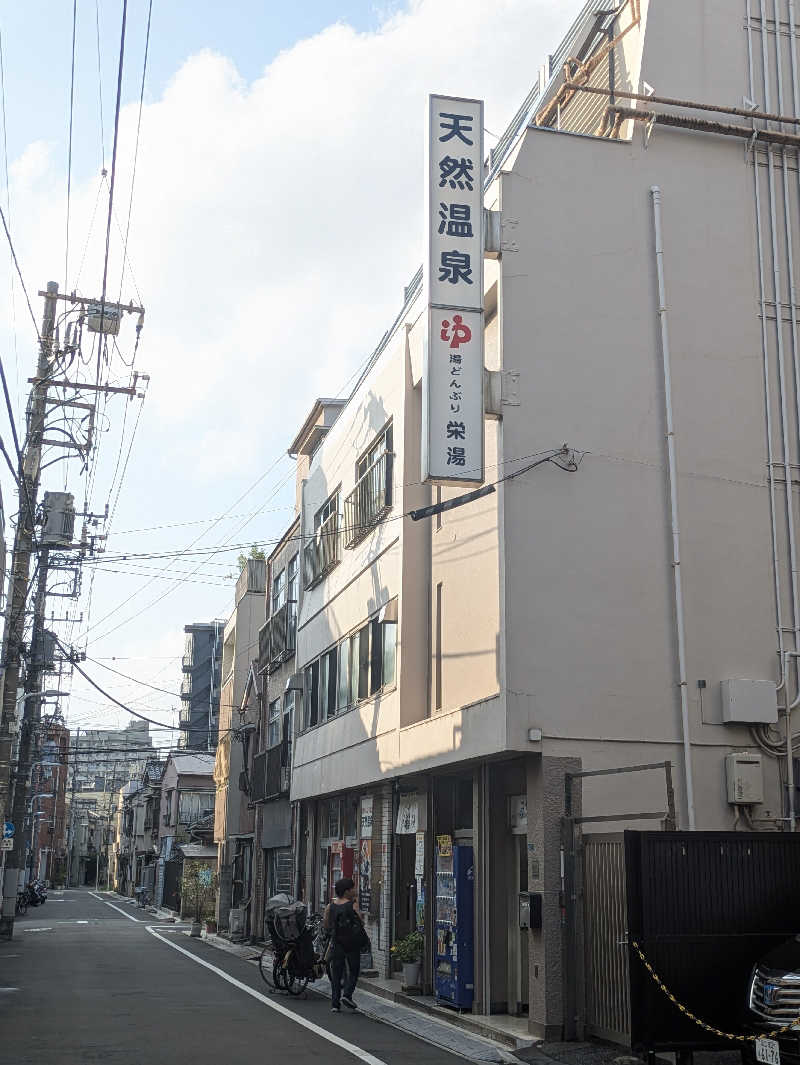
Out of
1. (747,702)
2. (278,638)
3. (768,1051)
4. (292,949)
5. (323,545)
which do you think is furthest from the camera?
(278,638)

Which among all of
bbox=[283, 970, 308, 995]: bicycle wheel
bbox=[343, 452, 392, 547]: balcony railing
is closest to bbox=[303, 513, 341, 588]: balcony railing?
bbox=[343, 452, 392, 547]: balcony railing

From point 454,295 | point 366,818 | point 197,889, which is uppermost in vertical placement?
point 454,295

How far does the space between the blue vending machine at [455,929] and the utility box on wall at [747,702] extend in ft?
13.7

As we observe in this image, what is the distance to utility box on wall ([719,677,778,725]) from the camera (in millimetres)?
14367

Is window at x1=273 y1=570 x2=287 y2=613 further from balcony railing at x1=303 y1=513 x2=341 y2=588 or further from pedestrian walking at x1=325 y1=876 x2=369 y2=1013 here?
pedestrian walking at x1=325 y1=876 x2=369 y2=1013

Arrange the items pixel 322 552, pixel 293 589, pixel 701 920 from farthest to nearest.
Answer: pixel 293 589 < pixel 322 552 < pixel 701 920

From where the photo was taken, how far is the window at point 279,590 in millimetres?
33281

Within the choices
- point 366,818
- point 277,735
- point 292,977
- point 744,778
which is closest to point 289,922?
point 292,977

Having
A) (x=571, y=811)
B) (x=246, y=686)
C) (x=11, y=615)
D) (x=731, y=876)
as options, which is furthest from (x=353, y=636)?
(x=246, y=686)

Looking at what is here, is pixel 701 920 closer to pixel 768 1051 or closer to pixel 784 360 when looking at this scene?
pixel 768 1051

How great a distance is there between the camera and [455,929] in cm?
1565

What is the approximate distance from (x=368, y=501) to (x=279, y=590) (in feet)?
41.1

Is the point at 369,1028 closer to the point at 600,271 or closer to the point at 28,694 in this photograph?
the point at 600,271

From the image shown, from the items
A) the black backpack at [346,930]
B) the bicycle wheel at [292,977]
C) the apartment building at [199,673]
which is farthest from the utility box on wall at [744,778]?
the apartment building at [199,673]
